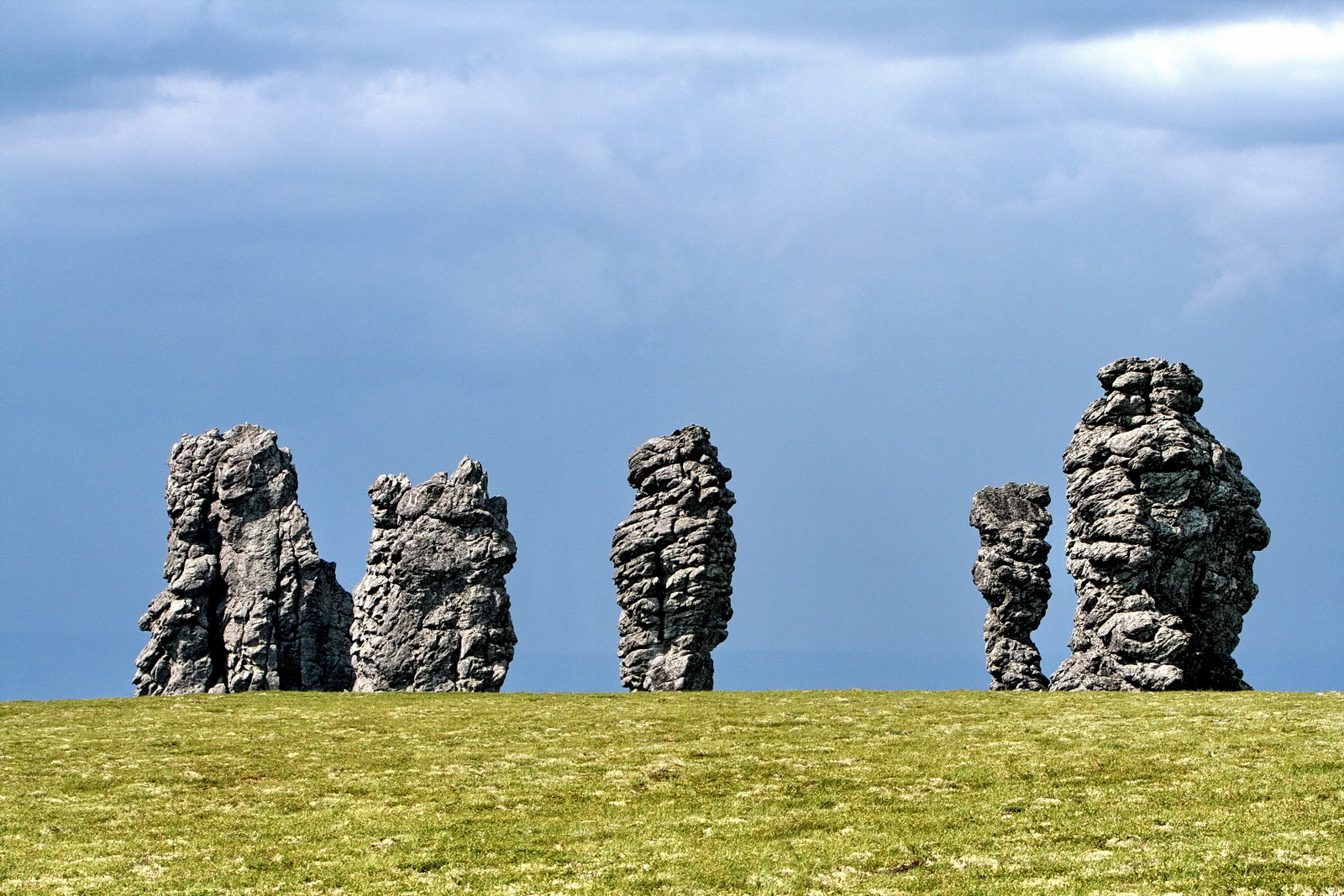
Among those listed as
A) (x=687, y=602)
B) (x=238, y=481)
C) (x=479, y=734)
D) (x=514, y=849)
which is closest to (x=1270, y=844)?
(x=514, y=849)

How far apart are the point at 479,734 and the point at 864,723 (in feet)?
42.7

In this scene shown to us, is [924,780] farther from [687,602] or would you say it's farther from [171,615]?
[171,615]

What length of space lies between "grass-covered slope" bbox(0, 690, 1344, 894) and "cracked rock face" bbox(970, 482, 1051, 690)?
47.2ft

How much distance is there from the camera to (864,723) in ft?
157

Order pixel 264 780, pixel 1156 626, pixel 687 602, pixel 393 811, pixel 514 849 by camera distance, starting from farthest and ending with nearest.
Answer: pixel 687 602
pixel 1156 626
pixel 264 780
pixel 393 811
pixel 514 849

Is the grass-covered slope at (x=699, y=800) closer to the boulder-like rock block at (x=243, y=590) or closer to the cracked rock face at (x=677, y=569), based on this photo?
the cracked rock face at (x=677, y=569)

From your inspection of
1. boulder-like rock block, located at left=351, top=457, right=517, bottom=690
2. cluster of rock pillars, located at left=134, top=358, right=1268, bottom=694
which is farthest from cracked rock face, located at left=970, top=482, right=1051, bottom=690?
boulder-like rock block, located at left=351, top=457, right=517, bottom=690

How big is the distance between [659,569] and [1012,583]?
17.1m

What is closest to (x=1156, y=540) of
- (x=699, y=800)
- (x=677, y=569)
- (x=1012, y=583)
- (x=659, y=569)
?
(x=1012, y=583)

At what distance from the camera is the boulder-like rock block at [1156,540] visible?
201 ft

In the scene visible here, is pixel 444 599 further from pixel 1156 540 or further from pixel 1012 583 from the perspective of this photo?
pixel 1156 540

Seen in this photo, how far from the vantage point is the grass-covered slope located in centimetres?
2931

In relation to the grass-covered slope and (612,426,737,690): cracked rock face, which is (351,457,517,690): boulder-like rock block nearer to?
(612,426,737,690): cracked rock face

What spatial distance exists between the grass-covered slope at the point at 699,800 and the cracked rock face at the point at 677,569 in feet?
45.0
